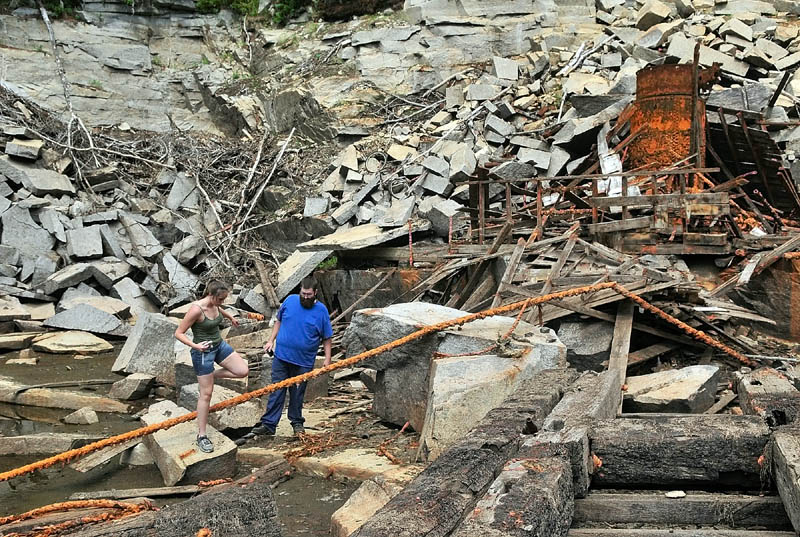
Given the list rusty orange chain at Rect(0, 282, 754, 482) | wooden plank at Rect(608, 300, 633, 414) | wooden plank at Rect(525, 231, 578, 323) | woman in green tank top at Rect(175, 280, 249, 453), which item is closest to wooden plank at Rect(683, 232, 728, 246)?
wooden plank at Rect(525, 231, 578, 323)

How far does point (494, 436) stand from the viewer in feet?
13.0

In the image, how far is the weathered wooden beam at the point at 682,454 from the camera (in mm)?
3824

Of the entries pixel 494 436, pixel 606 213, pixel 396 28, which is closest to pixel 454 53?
pixel 396 28

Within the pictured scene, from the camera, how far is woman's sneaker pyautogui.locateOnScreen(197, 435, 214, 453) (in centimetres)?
595

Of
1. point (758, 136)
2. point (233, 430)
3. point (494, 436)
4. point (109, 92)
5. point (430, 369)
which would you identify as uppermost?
point (109, 92)

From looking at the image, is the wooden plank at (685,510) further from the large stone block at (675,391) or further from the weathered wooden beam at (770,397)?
the large stone block at (675,391)

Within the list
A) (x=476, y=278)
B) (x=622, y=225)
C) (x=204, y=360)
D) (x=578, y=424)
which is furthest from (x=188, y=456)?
(x=622, y=225)

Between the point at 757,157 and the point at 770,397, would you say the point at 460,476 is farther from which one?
the point at 757,157

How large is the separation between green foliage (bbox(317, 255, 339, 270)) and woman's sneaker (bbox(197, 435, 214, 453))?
20.3 ft

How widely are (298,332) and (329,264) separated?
5.54 m

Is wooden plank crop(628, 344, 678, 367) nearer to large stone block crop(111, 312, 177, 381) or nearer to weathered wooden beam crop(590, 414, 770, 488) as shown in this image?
weathered wooden beam crop(590, 414, 770, 488)

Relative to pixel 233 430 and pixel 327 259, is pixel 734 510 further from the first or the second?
pixel 327 259

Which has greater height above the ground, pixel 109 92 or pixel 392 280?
pixel 109 92

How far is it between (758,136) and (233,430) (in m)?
9.74
